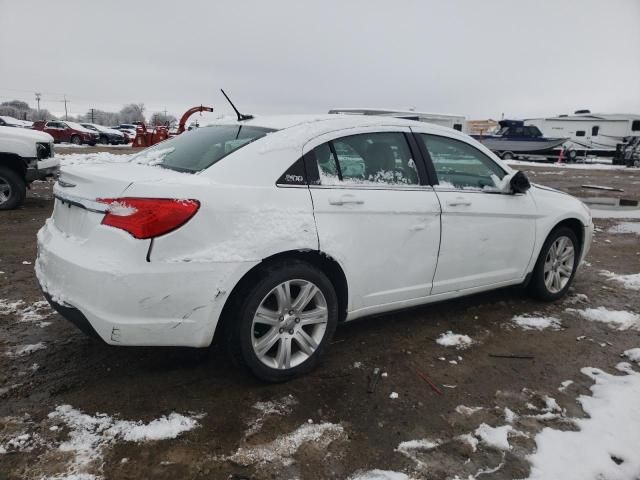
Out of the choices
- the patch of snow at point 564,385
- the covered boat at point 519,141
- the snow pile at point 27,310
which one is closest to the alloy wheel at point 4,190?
the snow pile at point 27,310

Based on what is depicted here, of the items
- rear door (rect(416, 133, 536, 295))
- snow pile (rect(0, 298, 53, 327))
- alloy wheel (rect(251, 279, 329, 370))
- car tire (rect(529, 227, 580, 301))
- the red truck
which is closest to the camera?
alloy wheel (rect(251, 279, 329, 370))

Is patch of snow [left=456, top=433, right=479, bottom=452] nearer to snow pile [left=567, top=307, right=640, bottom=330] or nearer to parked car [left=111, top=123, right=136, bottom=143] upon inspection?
snow pile [left=567, top=307, right=640, bottom=330]

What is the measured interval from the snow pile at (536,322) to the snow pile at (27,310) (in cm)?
371

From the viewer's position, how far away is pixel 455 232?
366 centimetres

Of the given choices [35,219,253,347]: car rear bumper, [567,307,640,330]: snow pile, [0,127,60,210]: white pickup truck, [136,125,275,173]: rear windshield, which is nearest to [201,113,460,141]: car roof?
[136,125,275,173]: rear windshield

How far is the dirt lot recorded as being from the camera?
2.32 metres

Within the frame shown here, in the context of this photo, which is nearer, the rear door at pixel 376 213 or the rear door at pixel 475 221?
the rear door at pixel 376 213

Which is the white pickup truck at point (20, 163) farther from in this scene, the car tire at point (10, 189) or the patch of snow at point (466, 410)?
the patch of snow at point (466, 410)

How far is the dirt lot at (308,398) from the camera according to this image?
2.32m

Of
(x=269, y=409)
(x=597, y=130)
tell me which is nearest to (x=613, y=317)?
(x=269, y=409)

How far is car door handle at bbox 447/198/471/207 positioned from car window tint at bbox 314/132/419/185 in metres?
0.32

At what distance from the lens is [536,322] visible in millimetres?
4168

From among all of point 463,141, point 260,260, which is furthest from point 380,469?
point 463,141

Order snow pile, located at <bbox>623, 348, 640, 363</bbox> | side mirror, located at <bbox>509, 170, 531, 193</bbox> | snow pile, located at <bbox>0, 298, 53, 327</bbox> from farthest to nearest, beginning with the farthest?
side mirror, located at <bbox>509, 170, 531, 193</bbox>, snow pile, located at <bbox>0, 298, 53, 327</bbox>, snow pile, located at <bbox>623, 348, 640, 363</bbox>
